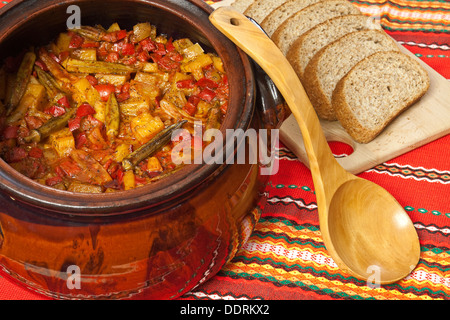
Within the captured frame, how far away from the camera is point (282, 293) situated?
8.09 feet

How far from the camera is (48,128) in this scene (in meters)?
2.16

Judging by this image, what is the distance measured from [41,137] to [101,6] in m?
0.62

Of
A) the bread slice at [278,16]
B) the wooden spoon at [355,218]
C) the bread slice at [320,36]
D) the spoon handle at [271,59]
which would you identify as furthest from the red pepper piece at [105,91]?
the bread slice at [278,16]

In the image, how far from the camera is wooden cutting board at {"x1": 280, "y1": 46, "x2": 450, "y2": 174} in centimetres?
290

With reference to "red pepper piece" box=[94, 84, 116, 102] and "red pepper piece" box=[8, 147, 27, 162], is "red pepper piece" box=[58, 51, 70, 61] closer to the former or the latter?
"red pepper piece" box=[94, 84, 116, 102]

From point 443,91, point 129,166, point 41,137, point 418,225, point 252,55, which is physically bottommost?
point 418,225

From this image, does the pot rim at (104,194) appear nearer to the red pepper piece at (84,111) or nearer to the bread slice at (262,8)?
the red pepper piece at (84,111)

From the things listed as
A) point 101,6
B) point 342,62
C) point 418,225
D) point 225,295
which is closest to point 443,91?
point 342,62

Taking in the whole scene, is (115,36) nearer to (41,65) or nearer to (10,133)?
(41,65)

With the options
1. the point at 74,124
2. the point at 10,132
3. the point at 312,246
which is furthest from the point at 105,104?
the point at 312,246

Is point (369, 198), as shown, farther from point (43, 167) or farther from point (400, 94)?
point (43, 167)

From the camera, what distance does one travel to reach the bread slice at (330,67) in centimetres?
309

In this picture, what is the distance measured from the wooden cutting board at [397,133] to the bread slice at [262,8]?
85 centimetres

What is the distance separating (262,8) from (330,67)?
677 millimetres
